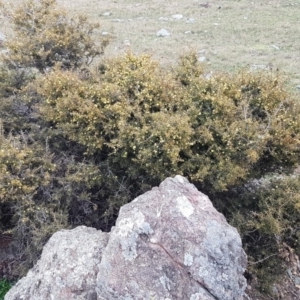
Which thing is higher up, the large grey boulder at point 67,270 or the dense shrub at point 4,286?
the large grey boulder at point 67,270

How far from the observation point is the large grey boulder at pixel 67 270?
6.75 m

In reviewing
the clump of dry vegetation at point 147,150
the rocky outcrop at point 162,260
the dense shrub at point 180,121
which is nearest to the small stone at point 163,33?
the clump of dry vegetation at point 147,150

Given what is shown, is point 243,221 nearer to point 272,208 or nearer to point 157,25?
point 272,208

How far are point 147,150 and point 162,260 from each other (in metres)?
2.60

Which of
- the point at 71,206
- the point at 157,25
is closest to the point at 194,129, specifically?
the point at 71,206

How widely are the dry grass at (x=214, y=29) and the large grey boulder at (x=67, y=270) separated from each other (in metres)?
12.0

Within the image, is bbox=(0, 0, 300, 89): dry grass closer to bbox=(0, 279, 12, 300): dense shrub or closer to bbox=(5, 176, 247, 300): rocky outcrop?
bbox=(0, 279, 12, 300): dense shrub

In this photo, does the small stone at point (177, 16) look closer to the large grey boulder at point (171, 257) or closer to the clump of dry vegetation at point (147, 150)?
the clump of dry vegetation at point (147, 150)

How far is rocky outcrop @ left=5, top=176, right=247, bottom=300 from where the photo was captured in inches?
244

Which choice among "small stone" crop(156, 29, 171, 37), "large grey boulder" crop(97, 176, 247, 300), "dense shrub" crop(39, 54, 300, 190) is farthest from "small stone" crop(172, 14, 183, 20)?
"large grey boulder" crop(97, 176, 247, 300)

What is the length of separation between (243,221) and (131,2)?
2302 centimetres

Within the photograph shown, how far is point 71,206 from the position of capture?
947 cm

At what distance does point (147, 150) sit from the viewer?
8406mm

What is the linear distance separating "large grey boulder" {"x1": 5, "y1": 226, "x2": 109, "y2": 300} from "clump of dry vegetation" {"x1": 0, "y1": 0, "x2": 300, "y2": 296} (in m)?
1.39
